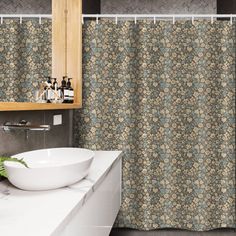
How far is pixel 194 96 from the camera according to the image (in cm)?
250

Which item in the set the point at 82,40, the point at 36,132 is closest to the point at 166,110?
the point at 82,40

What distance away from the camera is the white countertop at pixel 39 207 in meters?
0.90

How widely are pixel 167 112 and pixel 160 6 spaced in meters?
1.49

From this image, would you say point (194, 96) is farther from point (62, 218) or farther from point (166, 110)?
point (62, 218)

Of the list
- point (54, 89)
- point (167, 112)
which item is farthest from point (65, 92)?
point (167, 112)

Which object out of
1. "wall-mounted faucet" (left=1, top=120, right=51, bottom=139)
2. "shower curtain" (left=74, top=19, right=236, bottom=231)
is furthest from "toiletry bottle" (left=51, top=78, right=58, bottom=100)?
"wall-mounted faucet" (left=1, top=120, right=51, bottom=139)

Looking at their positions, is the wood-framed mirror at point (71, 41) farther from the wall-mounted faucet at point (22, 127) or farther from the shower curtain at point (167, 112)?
the wall-mounted faucet at point (22, 127)

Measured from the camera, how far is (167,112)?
2506 millimetres

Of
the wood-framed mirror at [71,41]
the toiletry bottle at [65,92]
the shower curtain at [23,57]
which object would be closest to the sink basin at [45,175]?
the shower curtain at [23,57]

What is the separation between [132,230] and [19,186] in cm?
167

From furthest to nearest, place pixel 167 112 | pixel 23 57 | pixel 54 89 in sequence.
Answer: pixel 167 112 < pixel 54 89 < pixel 23 57

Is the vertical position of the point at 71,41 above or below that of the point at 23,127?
above

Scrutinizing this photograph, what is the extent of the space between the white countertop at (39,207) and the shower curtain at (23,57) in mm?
541

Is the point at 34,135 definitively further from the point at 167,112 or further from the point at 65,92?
the point at 167,112
